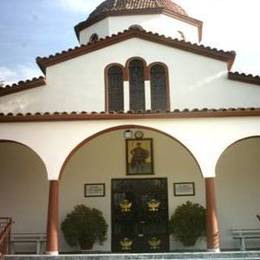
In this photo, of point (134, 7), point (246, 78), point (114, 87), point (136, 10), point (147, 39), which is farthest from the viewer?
point (134, 7)

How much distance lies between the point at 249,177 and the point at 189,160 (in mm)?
2002

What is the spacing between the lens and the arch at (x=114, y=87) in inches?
613

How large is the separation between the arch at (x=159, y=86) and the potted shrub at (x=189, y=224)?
3.41 m

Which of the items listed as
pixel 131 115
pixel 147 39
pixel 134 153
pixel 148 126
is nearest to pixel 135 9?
pixel 147 39

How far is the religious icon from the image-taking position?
50.1ft

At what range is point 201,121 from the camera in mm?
12602

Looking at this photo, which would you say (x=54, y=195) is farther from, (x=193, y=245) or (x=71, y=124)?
(x=193, y=245)

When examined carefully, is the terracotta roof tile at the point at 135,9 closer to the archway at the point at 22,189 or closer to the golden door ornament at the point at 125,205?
the archway at the point at 22,189

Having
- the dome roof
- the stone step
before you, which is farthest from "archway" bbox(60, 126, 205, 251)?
the dome roof

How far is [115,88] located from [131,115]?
3.38 metres

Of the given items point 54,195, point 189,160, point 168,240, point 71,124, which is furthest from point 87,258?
point 189,160

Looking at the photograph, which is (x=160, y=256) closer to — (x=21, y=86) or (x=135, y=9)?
(x=21, y=86)

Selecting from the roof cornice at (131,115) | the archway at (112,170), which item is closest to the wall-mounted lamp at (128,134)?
the archway at (112,170)

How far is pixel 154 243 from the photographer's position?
14.8 m
